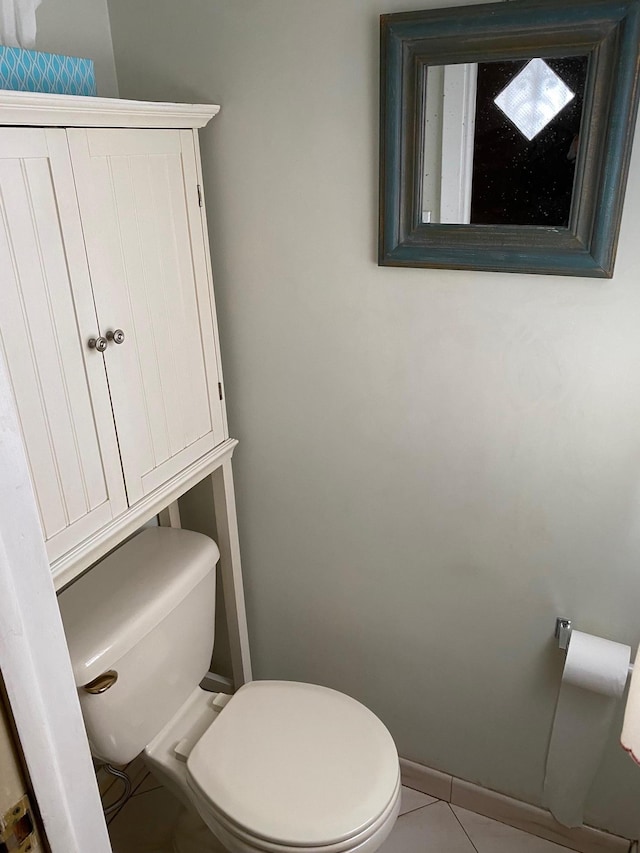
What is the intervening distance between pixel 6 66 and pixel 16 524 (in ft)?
2.53

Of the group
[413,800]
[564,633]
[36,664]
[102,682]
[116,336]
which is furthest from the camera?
[413,800]

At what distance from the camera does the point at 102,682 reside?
1.30m

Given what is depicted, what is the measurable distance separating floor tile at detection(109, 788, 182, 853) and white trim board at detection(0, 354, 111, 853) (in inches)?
44.1

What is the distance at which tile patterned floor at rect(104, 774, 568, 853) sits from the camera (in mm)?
1670

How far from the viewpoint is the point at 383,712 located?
1796 millimetres

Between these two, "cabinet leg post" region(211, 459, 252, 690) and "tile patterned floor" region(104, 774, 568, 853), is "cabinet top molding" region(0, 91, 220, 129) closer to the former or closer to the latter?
"cabinet leg post" region(211, 459, 252, 690)

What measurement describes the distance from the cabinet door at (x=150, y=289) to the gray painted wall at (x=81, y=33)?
271mm

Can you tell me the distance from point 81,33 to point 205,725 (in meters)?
1.46

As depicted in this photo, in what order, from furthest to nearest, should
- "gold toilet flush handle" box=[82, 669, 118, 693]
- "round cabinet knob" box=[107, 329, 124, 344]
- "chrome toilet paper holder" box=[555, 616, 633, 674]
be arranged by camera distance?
1. "chrome toilet paper holder" box=[555, 616, 633, 674]
2. "gold toilet flush handle" box=[82, 669, 118, 693]
3. "round cabinet knob" box=[107, 329, 124, 344]

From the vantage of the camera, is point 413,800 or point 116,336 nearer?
point 116,336

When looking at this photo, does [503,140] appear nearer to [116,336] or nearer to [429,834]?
[116,336]

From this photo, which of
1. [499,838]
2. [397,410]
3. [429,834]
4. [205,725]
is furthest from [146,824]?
[397,410]

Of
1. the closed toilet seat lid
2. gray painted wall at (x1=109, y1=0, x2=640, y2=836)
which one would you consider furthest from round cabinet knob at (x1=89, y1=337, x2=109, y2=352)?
the closed toilet seat lid

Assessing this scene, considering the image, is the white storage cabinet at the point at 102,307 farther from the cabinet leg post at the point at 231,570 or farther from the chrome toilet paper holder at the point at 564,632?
the chrome toilet paper holder at the point at 564,632
